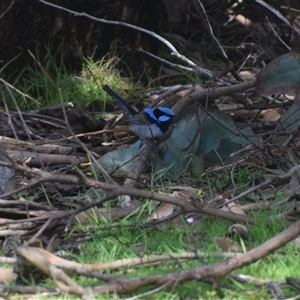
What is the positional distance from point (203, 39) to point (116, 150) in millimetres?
3086

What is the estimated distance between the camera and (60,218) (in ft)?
10.4

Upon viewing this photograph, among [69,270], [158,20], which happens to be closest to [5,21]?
[158,20]

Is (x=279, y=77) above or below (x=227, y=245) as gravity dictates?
above

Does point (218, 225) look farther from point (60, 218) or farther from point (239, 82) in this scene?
point (239, 82)

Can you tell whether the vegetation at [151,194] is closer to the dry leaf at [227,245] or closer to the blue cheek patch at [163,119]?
the dry leaf at [227,245]

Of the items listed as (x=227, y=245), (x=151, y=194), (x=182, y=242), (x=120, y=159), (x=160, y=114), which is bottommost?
(x=120, y=159)

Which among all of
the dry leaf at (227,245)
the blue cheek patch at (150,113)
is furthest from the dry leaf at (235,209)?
the blue cheek patch at (150,113)

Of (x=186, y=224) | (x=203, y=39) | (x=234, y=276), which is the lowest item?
(x=203, y=39)

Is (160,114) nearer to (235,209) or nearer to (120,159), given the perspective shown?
(120,159)

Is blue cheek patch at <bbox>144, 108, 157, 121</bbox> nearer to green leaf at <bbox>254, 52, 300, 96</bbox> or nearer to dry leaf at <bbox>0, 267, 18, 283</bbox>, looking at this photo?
green leaf at <bbox>254, 52, 300, 96</bbox>

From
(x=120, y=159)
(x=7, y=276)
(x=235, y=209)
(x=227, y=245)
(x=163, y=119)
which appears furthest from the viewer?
(x=163, y=119)

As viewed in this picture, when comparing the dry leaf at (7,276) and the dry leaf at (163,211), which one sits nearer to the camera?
the dry leaf at (7,276)

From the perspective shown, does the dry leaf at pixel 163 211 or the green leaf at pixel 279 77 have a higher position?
the green leaf at pixel 279 77

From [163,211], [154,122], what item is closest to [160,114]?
[154,122]
